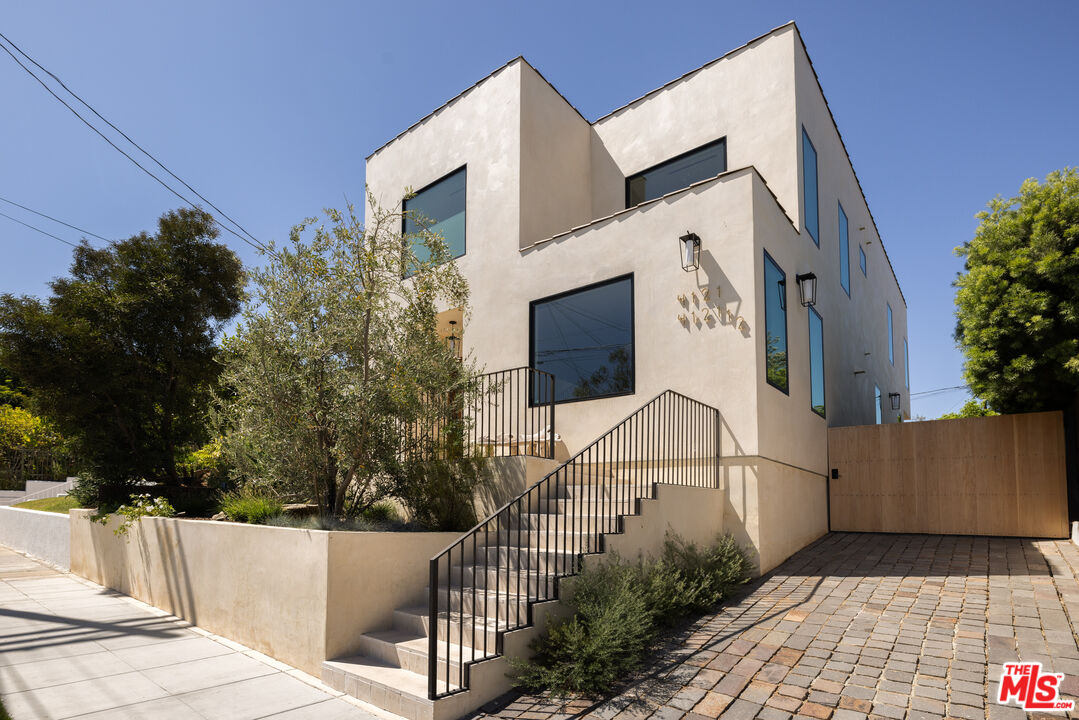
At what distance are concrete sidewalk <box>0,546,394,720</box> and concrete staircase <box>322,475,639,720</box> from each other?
8.3 inches

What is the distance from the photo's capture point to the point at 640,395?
24.6 ft

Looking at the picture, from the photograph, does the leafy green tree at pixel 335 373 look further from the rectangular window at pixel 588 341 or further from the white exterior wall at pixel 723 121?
the white exterior wall at pixel 723 121

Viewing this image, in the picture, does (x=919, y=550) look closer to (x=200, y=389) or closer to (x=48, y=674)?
(x=48, y=674)

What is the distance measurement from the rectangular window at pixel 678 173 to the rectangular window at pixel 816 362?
2680 mm

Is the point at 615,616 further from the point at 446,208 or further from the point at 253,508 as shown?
the point at 446,208

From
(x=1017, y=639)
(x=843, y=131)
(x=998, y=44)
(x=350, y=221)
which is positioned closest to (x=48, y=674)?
(x=350, y=221)

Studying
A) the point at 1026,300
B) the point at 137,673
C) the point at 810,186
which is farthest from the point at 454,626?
the point at 810,186

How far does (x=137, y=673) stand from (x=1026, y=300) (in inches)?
409

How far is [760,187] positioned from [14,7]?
9.89m

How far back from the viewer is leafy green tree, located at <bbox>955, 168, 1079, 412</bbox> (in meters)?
7.94

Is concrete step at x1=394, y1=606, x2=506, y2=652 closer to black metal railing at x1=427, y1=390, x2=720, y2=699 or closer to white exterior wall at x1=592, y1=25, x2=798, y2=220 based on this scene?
black metal railing at x1=427, y1=390, x2=720, y2=699

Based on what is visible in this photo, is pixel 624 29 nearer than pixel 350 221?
No

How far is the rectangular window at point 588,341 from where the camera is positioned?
25.7 ft

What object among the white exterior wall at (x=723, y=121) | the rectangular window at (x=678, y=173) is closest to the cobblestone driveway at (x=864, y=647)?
the white exterior wall at (x=723, y=121)
